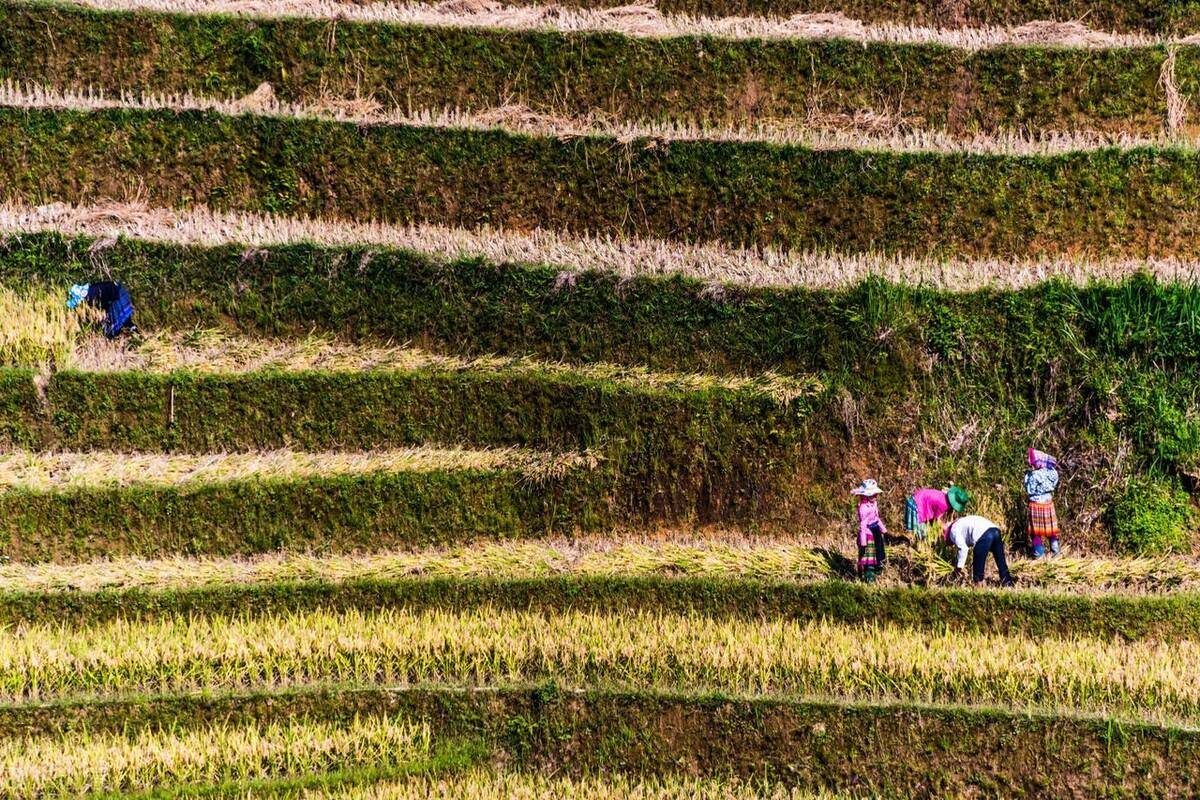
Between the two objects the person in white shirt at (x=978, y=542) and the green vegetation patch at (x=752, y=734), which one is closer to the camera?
the green vegetation patch at (x=752, y=734)

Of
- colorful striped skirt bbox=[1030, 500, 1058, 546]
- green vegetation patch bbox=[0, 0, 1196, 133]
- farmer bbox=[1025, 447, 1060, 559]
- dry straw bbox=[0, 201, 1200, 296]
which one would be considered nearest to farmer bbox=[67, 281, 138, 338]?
dry straw bbox=[0, 201, 1200, 296]

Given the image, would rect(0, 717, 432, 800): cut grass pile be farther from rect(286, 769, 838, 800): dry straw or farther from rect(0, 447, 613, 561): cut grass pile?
rect(0, 447, 613, 561): cut grass pile

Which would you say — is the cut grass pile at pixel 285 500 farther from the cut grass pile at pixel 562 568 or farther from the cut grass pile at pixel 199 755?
the cut grass pile at pixel 199 755

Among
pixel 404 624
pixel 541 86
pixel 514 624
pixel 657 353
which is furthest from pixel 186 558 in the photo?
pixel 541 86

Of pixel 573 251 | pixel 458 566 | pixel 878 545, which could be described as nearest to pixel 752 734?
pixel 878 545

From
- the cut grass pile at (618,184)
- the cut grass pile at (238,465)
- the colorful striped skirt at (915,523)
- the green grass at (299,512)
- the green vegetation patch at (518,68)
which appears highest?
the green vegetation patch at (518,68)

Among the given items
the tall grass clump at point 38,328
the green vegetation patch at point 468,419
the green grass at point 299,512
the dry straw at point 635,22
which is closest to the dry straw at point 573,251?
the tall grass clump at point 38,328

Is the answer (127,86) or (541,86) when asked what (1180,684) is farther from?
(127,86)
